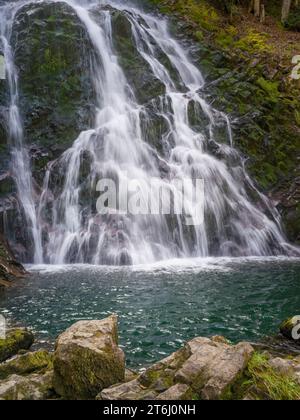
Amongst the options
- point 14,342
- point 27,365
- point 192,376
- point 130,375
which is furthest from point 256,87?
point 192,376

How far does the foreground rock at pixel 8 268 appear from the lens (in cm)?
1222

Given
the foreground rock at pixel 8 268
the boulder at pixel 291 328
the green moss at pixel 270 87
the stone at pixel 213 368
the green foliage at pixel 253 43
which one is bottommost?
the boulder at pixel 291 328

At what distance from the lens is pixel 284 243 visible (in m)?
16.3

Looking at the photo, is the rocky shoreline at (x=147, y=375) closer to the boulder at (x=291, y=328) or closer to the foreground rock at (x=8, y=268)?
the boulder at (x=291, y=328)

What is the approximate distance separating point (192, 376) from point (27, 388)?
7.22ft

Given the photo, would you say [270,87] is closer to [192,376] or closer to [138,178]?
[138,178]

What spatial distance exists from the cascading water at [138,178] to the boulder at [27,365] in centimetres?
807

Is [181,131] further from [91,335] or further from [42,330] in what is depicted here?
[91,335]

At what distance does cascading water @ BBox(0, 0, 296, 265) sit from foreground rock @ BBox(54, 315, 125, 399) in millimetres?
8954

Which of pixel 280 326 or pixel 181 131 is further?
pixel 181 131

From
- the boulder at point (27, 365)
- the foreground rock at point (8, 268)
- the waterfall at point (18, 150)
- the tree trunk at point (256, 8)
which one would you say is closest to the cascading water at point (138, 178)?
the waterfall at point (18, 150)

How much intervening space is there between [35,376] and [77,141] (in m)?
13.2

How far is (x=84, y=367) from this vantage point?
17.6ft
